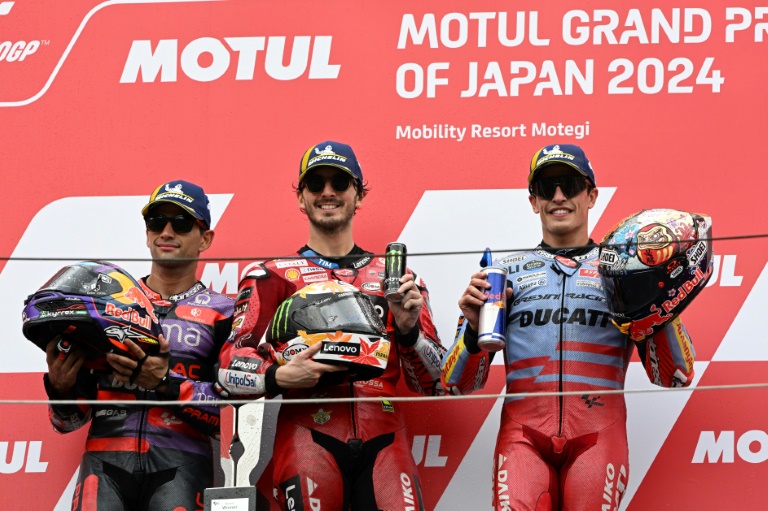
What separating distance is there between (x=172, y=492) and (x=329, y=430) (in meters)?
0.51

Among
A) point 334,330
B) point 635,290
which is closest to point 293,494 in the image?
point 334,330

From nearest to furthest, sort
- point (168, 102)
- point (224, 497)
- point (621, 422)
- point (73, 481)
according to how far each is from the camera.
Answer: point (224, 497) → point (621, 422) → point (73, 481) → point (168, 102)

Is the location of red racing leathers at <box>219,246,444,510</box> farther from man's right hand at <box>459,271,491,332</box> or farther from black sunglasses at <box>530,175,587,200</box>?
black sunglasses at <box>530,175,587,200</box>

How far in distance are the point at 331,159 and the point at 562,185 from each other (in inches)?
28.7

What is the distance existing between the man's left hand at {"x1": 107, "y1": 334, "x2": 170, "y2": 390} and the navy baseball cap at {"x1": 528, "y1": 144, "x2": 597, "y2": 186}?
1233 mm

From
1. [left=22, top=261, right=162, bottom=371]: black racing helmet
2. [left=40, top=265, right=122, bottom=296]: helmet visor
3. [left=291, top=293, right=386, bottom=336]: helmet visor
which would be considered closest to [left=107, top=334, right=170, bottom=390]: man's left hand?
[left=22, top=261, right=162, bottom=371]: black racing helmet

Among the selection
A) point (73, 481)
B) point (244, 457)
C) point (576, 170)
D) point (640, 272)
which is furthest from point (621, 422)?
point (73, 481)

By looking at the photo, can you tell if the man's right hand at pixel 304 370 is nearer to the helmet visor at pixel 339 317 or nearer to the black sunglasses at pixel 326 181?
A: the helmet visor at pixel 339 317

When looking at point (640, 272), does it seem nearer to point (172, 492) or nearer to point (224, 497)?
point (224, 497)

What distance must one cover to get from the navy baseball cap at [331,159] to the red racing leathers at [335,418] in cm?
36

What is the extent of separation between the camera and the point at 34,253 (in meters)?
4.91

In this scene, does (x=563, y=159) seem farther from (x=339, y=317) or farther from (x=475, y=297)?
(x=339, y=317)

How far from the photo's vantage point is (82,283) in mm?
3840

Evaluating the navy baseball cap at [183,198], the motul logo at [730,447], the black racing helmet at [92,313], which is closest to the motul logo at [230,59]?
the navy baseball cap at [183,198]
